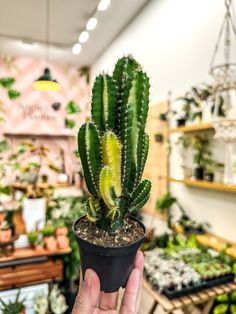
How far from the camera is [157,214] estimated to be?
3.72m

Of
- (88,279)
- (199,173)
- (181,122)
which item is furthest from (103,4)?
(88,279)

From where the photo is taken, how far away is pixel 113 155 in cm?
66

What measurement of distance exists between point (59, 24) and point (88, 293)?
15.3 feet

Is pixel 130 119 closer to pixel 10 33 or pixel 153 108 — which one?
pixel 153 108

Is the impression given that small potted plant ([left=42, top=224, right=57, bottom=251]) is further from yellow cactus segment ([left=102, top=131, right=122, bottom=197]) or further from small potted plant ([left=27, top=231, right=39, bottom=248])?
yellow cactus segment ([left=102, top=131, right=122, bottom=197])

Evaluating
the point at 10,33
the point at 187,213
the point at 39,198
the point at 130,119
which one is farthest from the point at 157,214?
the point at 10,33

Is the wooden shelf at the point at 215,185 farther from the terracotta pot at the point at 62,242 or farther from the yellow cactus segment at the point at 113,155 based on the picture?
the yellow cactus segment at the point at 113,155

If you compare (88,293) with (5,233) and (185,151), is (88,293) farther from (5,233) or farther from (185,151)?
(185,151)

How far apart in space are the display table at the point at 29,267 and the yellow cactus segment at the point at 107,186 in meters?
1.79

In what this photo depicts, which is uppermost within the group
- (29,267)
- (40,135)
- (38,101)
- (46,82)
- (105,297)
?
(38,101)

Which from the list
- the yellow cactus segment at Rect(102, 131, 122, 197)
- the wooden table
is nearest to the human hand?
the yellow cactus segment at Rect(102, 131, 122, 197)

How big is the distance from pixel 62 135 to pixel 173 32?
12.2 ft

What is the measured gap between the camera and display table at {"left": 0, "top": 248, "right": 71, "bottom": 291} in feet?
6.95

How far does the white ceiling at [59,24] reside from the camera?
3945mm
